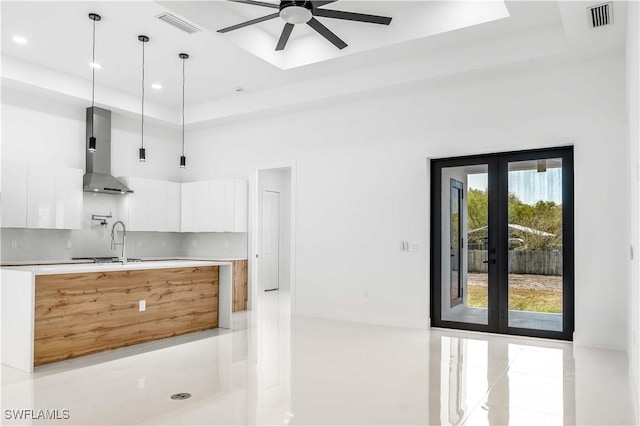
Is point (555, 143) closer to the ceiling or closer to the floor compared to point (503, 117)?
closer to the floor

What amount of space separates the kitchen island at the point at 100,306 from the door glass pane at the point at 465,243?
9.44 ft

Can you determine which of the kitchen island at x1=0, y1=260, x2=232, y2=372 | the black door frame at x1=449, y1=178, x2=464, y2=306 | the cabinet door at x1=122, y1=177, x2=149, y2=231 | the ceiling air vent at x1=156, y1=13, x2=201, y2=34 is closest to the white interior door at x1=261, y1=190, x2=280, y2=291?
the cabinet door at x1=122, y1=177, x2=149, y2=231

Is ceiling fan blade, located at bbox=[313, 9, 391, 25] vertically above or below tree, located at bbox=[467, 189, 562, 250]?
above

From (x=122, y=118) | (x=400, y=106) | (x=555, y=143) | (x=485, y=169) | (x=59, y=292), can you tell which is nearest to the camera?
(x=59, y=292)

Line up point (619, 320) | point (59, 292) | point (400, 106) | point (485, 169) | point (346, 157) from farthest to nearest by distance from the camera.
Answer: point (346, 157) < point (400, 106) < point (485, 169) < point (619, 320) < point (59, 292)

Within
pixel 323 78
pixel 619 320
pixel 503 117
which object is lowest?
pixel 619 320

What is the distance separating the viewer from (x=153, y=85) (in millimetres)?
7133

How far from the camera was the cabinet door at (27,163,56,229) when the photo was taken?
20.9 feet

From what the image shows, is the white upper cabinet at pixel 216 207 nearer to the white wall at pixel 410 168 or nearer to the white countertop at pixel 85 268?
the white wall at pixel 410 168

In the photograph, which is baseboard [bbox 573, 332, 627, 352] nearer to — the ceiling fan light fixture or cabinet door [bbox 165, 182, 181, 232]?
the ceiling fan light fixture

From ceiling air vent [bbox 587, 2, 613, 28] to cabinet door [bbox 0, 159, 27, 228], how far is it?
6.81 metres

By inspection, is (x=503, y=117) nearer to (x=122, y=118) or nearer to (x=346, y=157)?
(x=346, y=157)

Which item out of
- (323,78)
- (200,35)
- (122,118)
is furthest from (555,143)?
(122,118)

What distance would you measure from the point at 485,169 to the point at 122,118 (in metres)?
5.84
